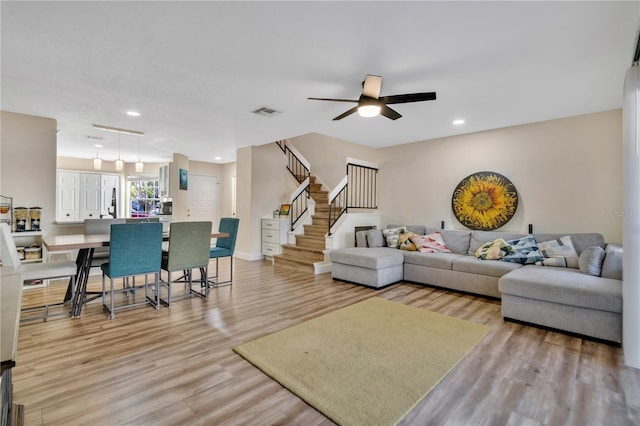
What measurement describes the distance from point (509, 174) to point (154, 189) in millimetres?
9390

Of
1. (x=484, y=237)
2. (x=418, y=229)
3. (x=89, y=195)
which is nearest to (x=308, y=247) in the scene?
(x=418, y=229)

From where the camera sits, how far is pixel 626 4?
191 centimetres

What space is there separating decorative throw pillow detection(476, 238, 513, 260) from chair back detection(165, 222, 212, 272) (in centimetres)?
379

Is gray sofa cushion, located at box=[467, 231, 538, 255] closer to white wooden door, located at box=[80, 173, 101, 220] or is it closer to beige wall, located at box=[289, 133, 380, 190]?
beige wall, located at box=[289, 133, 380, 190]

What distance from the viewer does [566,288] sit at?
2822 millimetres

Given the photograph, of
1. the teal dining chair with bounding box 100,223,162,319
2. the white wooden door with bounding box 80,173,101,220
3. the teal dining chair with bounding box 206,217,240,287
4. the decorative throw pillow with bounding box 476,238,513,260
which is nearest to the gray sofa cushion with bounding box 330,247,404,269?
the decorative throw pillow with bounding box 476,238,513,260

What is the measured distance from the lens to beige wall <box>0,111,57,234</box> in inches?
166

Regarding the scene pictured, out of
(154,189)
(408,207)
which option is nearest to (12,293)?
(408,207)

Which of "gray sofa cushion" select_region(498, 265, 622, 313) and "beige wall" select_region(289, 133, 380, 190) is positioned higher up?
"beige wall" select_region(289, 133, 380, 190)

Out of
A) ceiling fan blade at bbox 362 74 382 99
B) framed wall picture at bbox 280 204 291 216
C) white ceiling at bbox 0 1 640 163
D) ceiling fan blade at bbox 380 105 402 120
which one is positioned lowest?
framed wall picture at bbox 280 204 291 216

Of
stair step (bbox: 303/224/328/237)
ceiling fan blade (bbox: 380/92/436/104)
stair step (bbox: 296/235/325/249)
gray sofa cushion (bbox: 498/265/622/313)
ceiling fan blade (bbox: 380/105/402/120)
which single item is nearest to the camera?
gray sofa cushion (bbox: 498/265/622/313)

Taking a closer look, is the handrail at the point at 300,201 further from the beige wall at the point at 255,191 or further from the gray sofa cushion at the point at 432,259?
the gray sofa cushion at the point at 432,259

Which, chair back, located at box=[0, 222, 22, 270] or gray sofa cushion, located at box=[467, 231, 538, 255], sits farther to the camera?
gray sofa cushion, located at box=[467, 231, 538, 255]

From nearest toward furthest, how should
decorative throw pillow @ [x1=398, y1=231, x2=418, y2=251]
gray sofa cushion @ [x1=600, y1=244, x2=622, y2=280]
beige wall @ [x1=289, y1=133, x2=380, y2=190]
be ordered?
gray sofa cushion @ [x1=600, y1=244, x2=622, y2=280] → decorative throw pillow @ [x1=398, y1=231, x2=418, y2=251] → beige wall @ [x1=289, y1=133, x2=380, y2=190]
